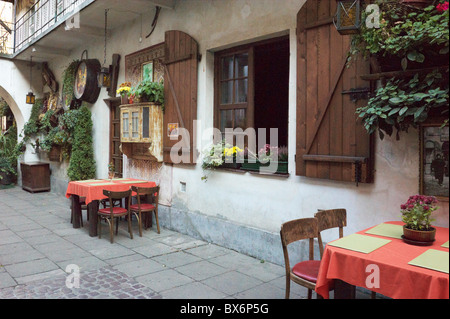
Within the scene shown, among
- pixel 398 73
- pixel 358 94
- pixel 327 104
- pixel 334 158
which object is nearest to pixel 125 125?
pixel 327 104

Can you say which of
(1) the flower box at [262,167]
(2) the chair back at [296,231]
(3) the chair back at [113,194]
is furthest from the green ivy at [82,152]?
(2) the chair back at [296,231]

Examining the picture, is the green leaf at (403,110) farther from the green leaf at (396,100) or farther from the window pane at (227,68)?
the window pane at (227,68)

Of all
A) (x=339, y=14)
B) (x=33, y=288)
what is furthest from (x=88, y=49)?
(x=339, y=14)

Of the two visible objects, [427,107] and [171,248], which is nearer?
[427,107]

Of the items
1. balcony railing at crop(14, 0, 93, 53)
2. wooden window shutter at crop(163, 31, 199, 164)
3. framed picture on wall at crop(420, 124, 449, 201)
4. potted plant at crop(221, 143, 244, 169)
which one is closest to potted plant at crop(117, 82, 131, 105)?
wooden window shutter at crop(163, 31, 199, 164)

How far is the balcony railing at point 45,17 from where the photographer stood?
8.29m

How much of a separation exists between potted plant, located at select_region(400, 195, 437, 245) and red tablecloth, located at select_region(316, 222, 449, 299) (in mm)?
63

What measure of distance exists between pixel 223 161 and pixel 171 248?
4.84ft

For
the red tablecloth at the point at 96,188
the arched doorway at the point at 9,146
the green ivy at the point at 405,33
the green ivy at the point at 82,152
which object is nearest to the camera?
the green ivy at the point at 405,33

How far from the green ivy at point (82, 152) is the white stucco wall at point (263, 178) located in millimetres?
2875

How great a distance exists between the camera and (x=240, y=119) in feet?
17.9

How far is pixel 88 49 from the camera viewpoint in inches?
373

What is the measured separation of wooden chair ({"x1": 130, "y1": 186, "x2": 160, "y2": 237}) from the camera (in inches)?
229
